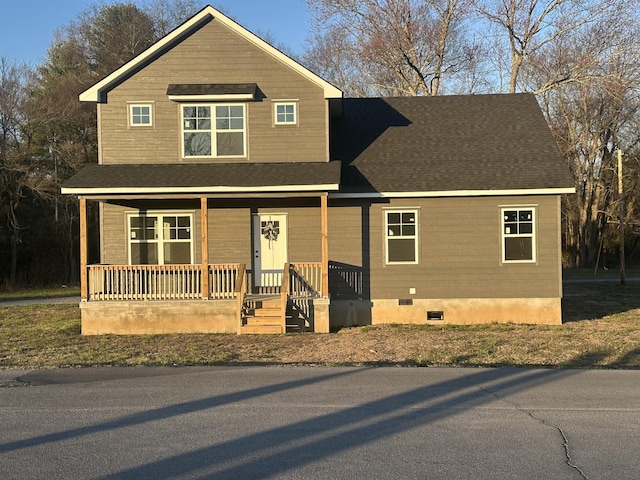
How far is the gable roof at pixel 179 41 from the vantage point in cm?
1658

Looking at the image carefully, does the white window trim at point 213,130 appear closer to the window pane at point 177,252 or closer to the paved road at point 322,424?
the window pane at point 177,252

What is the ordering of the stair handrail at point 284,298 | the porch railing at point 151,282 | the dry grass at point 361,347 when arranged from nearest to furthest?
the dry grass at point 361,347 → the stair handrail at point 284,298 → the porch railing at point 151,282

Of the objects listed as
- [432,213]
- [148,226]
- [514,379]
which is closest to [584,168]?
[432,213]

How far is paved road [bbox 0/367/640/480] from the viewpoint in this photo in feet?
17.8

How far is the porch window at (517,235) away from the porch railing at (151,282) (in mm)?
6911

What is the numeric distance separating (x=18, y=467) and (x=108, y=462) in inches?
28.9

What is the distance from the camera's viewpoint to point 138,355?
11.8m

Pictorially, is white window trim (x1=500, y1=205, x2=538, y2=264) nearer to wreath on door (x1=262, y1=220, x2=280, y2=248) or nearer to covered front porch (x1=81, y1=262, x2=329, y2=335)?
covered front porch (x1=81, y1=262, x2=329, y2=335)

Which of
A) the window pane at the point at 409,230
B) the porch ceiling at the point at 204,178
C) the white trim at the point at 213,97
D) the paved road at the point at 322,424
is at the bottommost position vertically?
the paved road at the point at 322,424

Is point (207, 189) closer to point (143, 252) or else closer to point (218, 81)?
point (143, 252)

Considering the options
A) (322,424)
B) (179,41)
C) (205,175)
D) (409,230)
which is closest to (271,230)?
(205,175)

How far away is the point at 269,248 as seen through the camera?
55.9 feet

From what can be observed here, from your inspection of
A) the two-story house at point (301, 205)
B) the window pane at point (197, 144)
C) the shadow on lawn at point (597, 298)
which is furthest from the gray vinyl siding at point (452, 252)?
the window pane at point (197, 144)

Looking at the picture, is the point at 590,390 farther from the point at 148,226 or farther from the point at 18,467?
the point at 148,226
